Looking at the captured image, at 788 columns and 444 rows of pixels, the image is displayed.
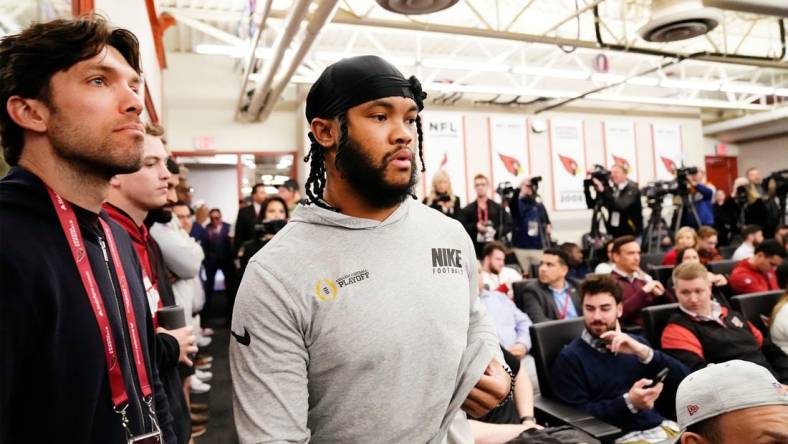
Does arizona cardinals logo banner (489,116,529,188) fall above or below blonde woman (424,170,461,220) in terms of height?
above

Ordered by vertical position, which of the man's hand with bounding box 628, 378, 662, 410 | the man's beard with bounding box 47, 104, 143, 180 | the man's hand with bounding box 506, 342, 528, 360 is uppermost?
the man's beard with bounding box 47, 104, 143, 180

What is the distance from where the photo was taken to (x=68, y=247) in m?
0.80

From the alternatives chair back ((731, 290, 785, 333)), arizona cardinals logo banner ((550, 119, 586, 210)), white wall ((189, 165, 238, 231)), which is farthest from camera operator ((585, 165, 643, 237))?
white wall ((189, 165, 238, 231))

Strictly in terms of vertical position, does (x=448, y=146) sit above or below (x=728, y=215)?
above

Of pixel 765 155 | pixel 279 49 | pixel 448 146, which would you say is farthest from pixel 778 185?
pixel 279 49

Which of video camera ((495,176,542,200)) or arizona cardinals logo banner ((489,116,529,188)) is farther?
arizona cardinals logo banner ((489,116,529,188))

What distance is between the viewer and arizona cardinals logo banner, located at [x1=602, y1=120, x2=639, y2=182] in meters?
9.64

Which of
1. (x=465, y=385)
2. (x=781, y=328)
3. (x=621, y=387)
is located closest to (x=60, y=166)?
(x=465, y=385)

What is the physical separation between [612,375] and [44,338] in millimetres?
2233

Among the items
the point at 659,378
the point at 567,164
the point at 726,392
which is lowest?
the point at 659,378

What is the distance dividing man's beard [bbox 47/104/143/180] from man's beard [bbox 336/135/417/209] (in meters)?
0.40

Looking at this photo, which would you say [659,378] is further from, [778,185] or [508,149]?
[508,149]

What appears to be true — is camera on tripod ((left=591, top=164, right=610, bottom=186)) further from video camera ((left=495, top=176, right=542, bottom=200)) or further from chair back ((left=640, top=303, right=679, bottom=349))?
chair back ((left=640, top=303, right=679, bottom=349))

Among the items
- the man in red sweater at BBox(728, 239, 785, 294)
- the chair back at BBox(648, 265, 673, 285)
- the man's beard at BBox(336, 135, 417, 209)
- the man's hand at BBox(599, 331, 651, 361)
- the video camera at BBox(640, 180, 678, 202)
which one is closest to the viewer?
the man's beard at BBox(336, 135, 417, 209)
